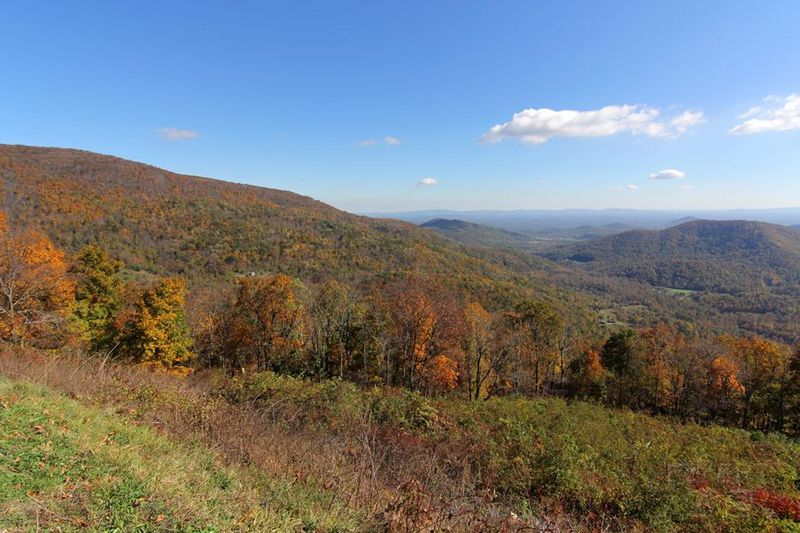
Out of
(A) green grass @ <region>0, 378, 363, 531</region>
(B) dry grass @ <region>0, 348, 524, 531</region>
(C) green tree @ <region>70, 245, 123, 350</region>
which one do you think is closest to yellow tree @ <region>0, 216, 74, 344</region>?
(C) green tree @ <region>70, 245, 123, 350</region>

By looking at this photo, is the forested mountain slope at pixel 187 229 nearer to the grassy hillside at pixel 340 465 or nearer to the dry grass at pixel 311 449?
the grassy hillside at pixel 340 465

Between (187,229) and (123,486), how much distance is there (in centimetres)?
10049

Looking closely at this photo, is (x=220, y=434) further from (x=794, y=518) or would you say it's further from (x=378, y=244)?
(x=378, y=244)

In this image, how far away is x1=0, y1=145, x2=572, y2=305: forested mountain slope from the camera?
233 feet

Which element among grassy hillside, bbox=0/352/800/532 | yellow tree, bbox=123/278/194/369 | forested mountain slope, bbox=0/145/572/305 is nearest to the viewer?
grassy hillside, bbox=0/352/800/532

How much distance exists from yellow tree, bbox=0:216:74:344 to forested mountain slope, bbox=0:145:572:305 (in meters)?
39.9

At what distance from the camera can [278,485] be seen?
4352mm

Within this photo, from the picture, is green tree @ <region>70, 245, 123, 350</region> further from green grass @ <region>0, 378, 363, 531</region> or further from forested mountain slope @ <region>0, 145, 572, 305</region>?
forested mountain slope @ <region>0, 145, 572, 305</region>

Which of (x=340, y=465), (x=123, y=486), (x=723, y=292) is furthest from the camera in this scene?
(x=723, y=292)

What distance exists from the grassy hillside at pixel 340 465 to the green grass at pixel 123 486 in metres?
0.02

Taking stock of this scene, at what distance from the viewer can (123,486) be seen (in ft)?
11.3

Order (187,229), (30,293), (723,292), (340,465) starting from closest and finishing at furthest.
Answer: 1. (340,465)
2. (30,293)
3. (187,229)
4. (723,292)

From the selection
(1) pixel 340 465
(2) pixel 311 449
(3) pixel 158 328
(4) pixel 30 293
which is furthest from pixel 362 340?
(1) pixel 340 465

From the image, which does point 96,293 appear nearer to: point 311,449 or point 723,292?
point 311,449
